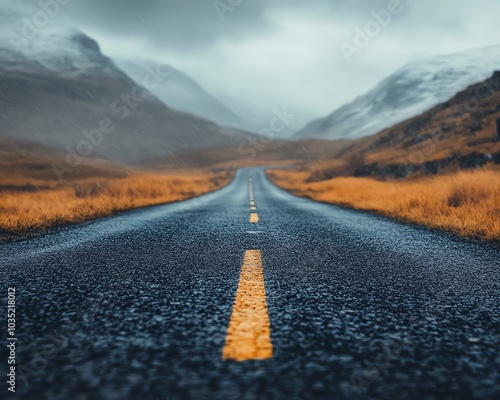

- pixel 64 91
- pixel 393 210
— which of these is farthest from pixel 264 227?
pixel 64 91

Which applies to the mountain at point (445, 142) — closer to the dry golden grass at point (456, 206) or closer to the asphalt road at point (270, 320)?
the dry golden grass at point (456, 206)

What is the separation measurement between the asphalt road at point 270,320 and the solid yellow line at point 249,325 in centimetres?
5

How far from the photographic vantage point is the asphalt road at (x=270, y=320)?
1.73 meters

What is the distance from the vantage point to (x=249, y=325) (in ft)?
8.19

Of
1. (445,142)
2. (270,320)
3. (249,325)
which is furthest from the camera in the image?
(445,142)

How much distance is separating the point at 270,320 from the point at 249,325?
171mm

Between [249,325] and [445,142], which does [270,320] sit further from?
[445,142]

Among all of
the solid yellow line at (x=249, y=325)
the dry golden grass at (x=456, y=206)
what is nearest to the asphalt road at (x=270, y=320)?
the solid yellow line at (x=249, y=325)

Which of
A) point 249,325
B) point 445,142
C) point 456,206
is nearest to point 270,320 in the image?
point 249,325

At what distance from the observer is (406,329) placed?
250 cm

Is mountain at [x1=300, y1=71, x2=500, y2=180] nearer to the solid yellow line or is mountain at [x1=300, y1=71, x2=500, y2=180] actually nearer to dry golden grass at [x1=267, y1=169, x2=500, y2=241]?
dry golden grass at [x1=267, y1=169, x2=500, y2=241]

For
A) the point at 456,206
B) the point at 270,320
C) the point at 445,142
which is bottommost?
the point at 456,206

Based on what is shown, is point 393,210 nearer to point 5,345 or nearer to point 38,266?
point 38,266

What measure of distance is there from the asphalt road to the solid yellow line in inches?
2.0
